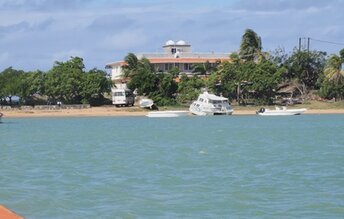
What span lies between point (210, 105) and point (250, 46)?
2161cm

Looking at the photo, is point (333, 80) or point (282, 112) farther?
point (333, 80)

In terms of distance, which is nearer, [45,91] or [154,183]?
[154,183]

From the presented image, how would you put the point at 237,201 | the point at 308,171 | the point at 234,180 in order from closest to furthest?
the point at 237,201 → the point at 234,180 → the point at 308,171

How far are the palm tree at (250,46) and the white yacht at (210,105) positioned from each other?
1732 centimetres

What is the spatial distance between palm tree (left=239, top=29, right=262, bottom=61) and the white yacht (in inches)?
682

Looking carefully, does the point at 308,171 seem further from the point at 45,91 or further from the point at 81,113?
the point at 45,91

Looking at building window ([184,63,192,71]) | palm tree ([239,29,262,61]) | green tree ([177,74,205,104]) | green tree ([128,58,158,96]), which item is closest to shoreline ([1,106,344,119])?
green tree ([128,58,158,96])

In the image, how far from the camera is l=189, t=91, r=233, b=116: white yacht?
3826 inches

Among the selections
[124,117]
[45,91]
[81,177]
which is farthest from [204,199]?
[45,91]

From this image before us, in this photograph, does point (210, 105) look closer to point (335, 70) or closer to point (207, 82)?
point (207, 82)

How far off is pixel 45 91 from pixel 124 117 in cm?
1264

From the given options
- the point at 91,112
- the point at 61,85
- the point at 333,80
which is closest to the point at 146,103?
the point at 91,112

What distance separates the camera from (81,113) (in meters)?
Result: 99.5

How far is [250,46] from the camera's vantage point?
116m
